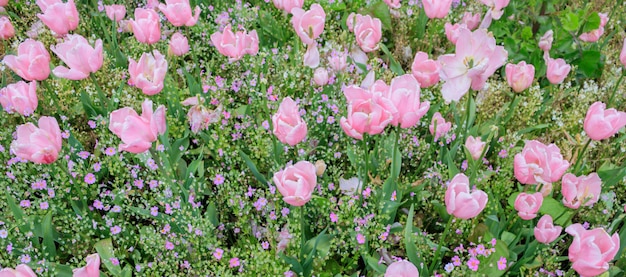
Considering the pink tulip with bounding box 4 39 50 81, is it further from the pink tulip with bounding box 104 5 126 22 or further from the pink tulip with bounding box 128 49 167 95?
the pink tulip with bounding box 104 5 126 22

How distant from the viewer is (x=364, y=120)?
4.95ft

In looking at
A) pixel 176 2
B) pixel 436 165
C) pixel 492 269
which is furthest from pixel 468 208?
pixel 176 2

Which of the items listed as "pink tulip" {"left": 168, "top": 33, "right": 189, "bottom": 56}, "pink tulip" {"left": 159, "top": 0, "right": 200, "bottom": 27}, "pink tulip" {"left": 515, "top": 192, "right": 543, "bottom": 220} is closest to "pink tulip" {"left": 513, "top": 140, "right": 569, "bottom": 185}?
"pink tulip" {"left": 515, "top": 192, "right": 543, "bottom": 220}

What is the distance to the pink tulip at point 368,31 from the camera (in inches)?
87.6

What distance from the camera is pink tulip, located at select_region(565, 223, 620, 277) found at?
144 centimetres

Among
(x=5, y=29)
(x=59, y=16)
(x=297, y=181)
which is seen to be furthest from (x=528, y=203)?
(x=5, y=29)

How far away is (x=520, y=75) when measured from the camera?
2.02 m

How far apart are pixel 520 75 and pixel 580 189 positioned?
52 centimetres

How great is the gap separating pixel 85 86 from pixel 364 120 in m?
1.82

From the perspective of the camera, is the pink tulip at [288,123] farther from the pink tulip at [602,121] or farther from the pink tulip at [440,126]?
the pink tulip at [602,121]

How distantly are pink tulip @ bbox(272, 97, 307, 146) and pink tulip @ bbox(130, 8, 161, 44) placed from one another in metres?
0.84

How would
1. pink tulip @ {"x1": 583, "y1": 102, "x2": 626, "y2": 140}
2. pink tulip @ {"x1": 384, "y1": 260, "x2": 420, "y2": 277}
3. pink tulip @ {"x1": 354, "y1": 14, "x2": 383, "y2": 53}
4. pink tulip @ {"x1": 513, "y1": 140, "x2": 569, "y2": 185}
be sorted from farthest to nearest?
pink tulip @ {"x1": 354, "y1": 14, "x2": 383, "y2": 53}, pink tulip @ {"x1": 583, "y1": 102, "x2": 626, "y2": 140}, pink tulip @ {"x1": 513, "y1": 140, "x2": 569, "y2": 185}, pink tulip @ {"x1": 384, "y1": 260, "x2": 420, "y2": 277}

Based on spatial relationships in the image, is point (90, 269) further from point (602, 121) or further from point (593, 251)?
point (602, 121)

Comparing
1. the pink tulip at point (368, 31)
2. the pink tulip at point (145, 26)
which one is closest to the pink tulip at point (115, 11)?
the pink tulip at point (145, 26)
